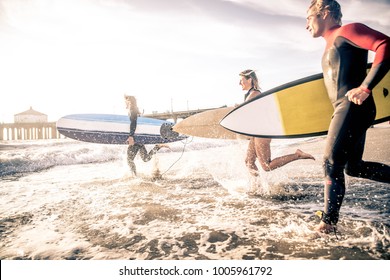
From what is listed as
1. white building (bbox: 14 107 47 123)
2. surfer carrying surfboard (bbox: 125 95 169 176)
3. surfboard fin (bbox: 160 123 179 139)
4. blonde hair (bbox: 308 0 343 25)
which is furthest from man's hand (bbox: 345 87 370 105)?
white building (bbox: 14 107 47 123)

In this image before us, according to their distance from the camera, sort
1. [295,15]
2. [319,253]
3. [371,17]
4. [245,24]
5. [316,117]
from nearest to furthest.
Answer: [319,253], [316,117], [371,17], [295,15], [245,24]

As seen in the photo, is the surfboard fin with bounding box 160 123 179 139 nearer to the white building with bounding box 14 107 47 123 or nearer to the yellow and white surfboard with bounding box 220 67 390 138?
the yellow and white surfboard with bounding box 220 67 390 138

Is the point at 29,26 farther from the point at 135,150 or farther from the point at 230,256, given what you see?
the point at 230,256

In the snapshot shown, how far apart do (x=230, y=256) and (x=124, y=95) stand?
3648mm

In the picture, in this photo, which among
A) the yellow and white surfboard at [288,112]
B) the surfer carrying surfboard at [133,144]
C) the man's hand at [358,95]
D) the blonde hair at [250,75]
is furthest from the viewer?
the surfer carrying surfboard at [133,144]

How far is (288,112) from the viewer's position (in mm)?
2604

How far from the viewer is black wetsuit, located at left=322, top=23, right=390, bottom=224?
1.63m

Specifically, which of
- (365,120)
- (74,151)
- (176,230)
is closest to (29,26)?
(176,230)

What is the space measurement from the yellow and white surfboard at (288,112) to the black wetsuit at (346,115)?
2.33 ft

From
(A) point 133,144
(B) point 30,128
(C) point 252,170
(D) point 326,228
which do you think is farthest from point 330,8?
(B) point 30,128

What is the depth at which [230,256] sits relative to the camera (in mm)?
1657

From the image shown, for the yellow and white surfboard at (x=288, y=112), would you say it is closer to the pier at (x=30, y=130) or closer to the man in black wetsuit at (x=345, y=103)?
the man in black wetsuit at (x=345, y=103)

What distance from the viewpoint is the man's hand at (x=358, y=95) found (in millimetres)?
1521

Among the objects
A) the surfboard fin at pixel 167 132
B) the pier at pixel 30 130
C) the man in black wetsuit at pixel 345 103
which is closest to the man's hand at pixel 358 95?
the man in black wetsuit at pixel 345 103
